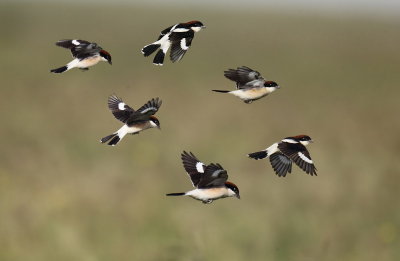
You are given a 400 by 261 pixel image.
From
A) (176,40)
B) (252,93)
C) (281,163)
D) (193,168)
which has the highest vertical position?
(176,40)

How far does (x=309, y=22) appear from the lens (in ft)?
92.7

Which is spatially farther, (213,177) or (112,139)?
(112,139)

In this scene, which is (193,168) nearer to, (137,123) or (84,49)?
(137,123)

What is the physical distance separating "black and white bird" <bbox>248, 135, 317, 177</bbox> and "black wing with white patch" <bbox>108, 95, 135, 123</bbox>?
1.22 meters

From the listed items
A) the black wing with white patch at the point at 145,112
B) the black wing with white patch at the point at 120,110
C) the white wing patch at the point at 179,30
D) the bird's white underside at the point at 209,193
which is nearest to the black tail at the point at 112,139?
the black wing with white patch at the point at 145,112

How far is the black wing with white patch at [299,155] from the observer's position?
738cm

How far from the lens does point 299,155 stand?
7469mm

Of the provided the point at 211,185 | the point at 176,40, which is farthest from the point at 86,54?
the point at 211,185

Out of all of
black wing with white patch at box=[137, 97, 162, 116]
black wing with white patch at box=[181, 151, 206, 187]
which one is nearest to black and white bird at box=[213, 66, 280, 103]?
black wing with white patch at box=[181, 151, 206, 187]

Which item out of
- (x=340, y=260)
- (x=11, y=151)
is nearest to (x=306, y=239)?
(x=340, y=260)

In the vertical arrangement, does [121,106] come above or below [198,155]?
above

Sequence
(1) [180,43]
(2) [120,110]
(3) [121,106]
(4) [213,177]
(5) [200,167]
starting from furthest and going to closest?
(3) [121,106] < (2) [120,110] < (1) [180,43] < (5) [200,167] < (4) [213,177]

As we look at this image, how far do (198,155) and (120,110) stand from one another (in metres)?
3.32

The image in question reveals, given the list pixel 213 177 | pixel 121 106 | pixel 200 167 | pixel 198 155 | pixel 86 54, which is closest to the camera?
pixel 213 177
